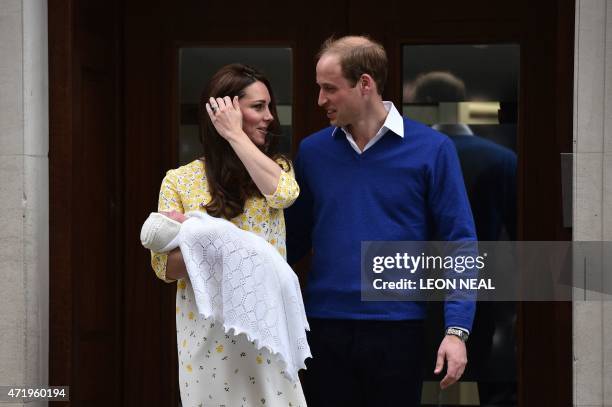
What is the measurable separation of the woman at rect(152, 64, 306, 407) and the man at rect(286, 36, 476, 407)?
219 mm

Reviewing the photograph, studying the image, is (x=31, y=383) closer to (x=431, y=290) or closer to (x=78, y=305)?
(x=78, y=305)

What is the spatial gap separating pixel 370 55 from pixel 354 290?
31.4 inches

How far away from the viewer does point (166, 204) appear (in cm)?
362

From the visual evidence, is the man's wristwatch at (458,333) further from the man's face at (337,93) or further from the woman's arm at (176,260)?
the woman's arm at (176,260)

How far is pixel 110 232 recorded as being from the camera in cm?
575

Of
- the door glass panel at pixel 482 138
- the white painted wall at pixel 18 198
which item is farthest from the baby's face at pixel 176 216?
the door glass panel at pixel 482 138

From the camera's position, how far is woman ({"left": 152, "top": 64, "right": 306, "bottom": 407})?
11.8ft

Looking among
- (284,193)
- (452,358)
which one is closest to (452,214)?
(452,358)

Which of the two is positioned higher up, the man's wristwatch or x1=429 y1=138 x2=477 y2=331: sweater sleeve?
x1=429 y1=138 x2=477 y2=331: sweater sleeve

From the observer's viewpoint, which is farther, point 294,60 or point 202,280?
point 294,60

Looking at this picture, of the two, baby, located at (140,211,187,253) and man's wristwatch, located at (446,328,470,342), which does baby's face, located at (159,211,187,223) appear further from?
man's wristwatch, located at (446,328,470,342)

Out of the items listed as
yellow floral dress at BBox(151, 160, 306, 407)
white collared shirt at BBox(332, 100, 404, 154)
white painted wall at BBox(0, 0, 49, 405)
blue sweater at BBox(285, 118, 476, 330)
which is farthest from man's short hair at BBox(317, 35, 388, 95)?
white painted wall at BBox(0, 0, 49, 405)

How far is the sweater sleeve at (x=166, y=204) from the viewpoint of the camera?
11.8 feet

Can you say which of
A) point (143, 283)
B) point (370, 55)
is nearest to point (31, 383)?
point (143, 283)
